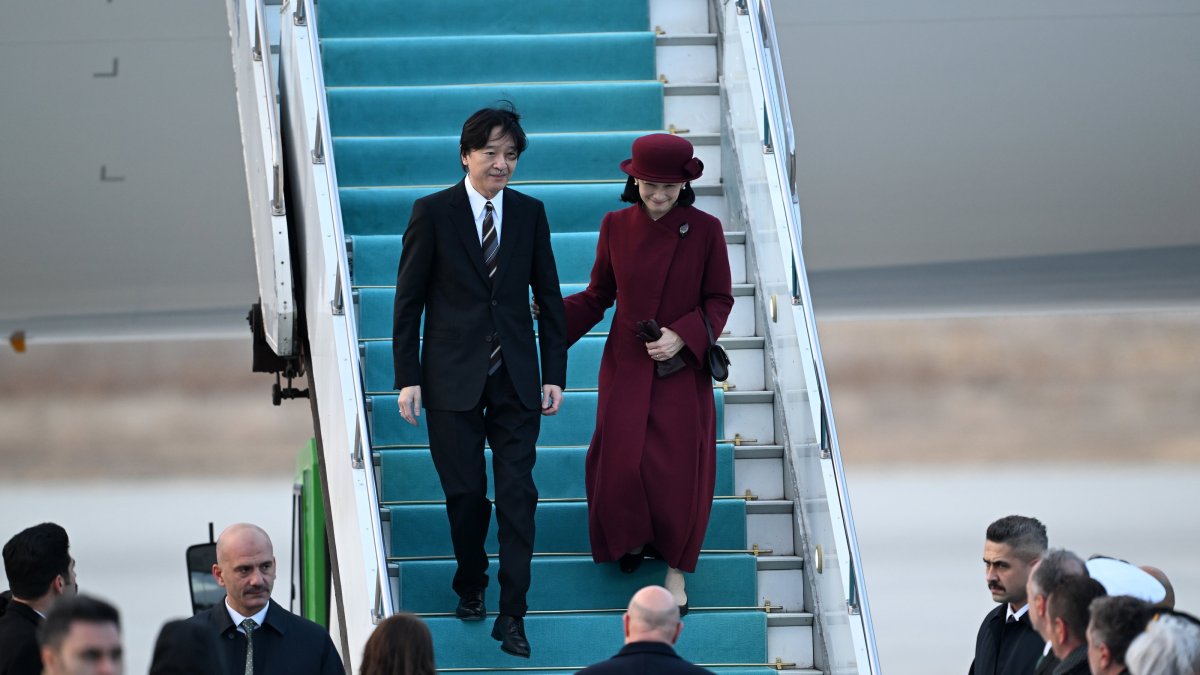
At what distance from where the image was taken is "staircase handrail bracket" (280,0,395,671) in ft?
17.0

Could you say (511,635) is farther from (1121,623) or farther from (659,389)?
(1121,623)

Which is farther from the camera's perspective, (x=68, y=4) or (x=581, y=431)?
(x=68, y=4)

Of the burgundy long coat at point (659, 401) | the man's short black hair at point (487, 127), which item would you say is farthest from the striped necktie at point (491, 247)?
the burgundy long coat at point (659, 401)

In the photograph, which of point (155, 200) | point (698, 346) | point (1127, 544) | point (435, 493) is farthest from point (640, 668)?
point (155, 200)

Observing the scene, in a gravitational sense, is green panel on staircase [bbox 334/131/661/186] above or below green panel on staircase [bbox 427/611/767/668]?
above

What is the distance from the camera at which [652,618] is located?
11.4 ft

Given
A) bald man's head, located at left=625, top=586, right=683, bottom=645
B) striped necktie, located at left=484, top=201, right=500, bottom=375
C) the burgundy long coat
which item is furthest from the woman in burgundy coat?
bald man's head, located at left=625, top=586, right=683, bottom=645

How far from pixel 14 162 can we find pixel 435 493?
8200mm

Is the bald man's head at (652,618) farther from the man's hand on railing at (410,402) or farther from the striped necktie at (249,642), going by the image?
the man's hand on railing at (410,402)

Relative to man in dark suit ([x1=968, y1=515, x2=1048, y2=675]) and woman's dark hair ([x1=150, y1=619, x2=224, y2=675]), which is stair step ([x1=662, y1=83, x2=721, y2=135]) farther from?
woman's dark hair ([x1=150, y1=619, x2=224, y2=675])

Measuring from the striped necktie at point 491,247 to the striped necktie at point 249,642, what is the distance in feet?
3.98

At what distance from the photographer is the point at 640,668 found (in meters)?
3.43

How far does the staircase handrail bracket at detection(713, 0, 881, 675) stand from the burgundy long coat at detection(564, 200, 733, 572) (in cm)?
46

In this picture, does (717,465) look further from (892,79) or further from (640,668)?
(892,79)
